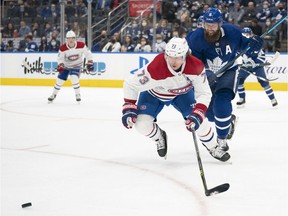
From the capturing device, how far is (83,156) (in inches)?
183

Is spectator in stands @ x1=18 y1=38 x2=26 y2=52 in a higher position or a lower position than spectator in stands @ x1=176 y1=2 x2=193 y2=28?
lower

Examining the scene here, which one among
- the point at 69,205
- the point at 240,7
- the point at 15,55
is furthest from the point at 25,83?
the point at 69,205

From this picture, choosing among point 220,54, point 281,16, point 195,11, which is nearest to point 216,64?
point 220,54

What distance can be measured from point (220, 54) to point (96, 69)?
26.1ft

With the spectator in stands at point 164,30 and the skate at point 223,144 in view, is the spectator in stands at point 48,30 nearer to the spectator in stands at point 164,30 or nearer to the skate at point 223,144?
the spectator in stands at point 164,30

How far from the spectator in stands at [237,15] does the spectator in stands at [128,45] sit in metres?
2.05

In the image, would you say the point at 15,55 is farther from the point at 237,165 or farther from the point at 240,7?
the point at 237,165

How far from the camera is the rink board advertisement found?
1117 centimetres

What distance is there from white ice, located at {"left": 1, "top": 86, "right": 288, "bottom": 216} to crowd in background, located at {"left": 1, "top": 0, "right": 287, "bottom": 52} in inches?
166

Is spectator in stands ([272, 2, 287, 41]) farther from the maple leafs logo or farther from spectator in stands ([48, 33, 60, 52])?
the maple leafs logo

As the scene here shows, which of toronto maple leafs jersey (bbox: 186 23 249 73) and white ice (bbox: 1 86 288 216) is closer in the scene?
white ice (bbox: 1 86 288 216)

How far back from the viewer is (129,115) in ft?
13.0

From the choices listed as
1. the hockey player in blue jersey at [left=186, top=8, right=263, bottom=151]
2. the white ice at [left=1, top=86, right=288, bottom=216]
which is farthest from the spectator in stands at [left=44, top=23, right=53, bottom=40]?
the hockey player in blue jersey at [left=186, top=8, right=263, bottom=151]

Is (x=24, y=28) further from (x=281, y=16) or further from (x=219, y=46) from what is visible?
(x=219, y=46)
